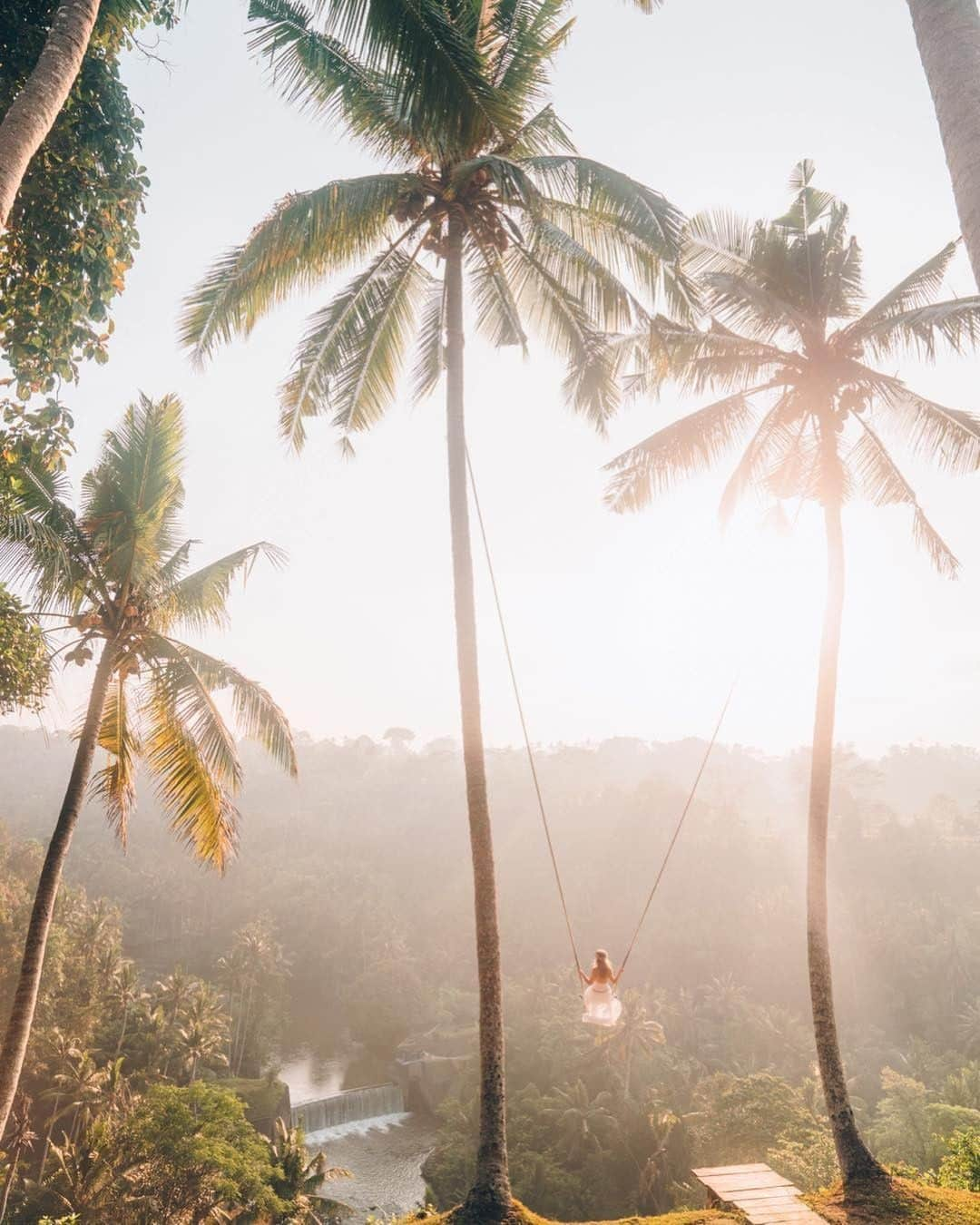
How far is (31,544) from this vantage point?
299 inches

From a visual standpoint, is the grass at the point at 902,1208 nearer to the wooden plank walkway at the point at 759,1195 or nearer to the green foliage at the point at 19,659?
the wooden plank walkway at the point at 759,1195

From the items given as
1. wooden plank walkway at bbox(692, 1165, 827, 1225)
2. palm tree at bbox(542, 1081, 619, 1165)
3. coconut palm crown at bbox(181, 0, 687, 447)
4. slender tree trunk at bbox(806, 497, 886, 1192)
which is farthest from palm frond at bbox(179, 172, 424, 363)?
palm tree at bbox(542, 1081, 619, 1165)

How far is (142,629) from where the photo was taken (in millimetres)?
8438

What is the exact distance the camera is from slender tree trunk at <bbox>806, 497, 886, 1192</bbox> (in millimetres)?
6977

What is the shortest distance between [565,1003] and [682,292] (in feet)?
114

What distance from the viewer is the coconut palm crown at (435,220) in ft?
19.3

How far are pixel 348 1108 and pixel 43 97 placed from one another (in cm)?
3923

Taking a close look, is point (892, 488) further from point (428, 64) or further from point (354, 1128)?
point (354, 1128)

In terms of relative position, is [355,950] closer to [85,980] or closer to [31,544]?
[85,980]

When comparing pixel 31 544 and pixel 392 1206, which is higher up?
pixel 31 544

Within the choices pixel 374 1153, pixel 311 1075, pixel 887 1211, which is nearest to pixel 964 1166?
pixel 887 1211

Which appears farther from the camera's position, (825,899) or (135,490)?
(135,490)

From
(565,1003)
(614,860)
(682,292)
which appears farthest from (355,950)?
(682,292)

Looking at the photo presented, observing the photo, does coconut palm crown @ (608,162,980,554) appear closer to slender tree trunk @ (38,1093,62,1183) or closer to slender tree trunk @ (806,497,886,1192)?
slender tree trunk @ (806,497,886,1192)
